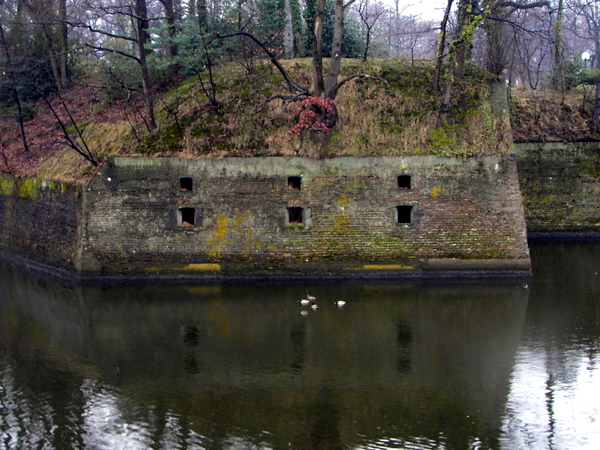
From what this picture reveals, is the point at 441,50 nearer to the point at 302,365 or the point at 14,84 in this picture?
the point at 302,365

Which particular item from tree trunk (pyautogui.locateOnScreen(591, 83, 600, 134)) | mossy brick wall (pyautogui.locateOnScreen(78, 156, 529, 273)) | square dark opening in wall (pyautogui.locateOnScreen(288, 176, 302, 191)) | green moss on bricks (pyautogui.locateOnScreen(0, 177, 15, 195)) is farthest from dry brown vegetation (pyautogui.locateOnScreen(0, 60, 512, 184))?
tree trunk (pyautogui.locateOnScreen(591, 83, 600, 134))

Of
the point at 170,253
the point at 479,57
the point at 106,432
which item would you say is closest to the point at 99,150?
the point at 170,253

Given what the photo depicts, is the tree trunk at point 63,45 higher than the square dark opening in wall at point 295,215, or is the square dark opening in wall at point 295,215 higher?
the tree trunk at point 63,45

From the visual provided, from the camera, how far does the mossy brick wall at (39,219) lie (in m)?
17.7

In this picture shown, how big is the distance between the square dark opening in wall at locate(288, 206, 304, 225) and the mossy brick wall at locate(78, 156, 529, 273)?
7.1 inches

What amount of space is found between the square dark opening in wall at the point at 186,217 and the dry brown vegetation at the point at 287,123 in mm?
1575

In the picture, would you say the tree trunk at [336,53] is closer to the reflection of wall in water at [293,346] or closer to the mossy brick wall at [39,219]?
the reflection of wall in water at [293,346]

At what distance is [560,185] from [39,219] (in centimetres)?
1845

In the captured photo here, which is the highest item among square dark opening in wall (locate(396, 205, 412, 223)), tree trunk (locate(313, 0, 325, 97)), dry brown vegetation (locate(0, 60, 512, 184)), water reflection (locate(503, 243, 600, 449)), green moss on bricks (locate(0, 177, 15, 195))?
tree trunk (locate(313, 0, 325, 97))

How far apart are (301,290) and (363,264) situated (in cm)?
208

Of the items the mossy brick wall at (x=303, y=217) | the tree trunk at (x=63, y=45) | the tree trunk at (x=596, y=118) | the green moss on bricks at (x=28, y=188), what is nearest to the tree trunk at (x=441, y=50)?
the mossy brick wall at (x=303, y=217)

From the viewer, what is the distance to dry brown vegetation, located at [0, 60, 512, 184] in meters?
17.4

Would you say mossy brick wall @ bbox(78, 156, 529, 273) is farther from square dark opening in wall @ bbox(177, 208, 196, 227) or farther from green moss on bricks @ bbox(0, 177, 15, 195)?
green moss on bricks @ bbox(0, 177, 15, 195)

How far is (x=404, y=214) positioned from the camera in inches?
685
